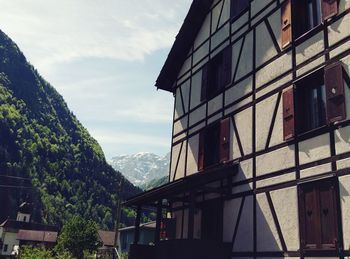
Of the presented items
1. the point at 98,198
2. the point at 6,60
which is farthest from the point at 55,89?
the point at 98,198

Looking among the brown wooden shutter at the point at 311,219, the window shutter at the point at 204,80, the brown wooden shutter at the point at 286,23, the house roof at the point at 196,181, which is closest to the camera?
the brown wooden shutter at the point at 311,219

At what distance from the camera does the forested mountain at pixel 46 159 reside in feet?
409

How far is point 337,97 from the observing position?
9.70 meters

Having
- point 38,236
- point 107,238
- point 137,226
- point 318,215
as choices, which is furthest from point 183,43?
point 38,236

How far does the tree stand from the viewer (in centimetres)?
4672

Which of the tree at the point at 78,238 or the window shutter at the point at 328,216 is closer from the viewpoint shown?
the window shutter at the point at 328,216

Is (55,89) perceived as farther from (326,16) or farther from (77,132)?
(326,16)

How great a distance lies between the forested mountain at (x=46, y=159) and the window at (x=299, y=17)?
→ 11363 centimetres

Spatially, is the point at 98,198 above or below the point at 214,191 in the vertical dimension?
above

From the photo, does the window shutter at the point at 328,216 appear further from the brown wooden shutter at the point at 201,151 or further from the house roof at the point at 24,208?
the house roof at the point at 24,208

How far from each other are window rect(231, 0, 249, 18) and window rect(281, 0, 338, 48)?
241 cm

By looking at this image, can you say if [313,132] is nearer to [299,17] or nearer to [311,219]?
→ [311,219]

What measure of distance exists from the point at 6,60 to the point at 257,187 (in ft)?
601

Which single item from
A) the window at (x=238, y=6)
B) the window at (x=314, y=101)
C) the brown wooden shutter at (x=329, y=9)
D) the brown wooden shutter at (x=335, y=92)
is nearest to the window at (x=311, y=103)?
the window at (x=314, y=101)
